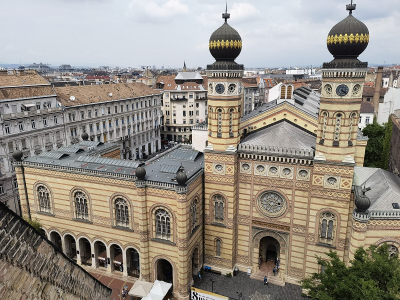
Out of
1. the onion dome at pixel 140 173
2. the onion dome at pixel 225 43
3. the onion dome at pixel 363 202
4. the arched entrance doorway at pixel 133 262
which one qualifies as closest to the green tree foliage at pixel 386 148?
the onion dome at pixel 363 202

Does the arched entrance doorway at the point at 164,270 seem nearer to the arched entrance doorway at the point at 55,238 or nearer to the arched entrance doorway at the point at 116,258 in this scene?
the arched entrance doorway at the point at 116,258

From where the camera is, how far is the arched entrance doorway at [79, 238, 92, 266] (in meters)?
33.0

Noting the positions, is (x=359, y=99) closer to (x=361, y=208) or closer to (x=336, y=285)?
(x=361, y=208)

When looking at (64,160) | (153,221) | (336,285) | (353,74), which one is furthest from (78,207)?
(353,74)

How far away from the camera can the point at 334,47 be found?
81.5ft

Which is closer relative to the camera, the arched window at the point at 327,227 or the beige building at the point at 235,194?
the beige building at the point at 235,194

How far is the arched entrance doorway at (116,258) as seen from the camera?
31.4 metres

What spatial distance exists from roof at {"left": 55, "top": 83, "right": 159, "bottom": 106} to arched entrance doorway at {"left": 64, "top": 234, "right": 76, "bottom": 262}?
26773 millimetres

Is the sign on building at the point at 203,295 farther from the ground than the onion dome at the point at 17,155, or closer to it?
closer to it

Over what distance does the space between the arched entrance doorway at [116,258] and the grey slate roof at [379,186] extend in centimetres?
2402

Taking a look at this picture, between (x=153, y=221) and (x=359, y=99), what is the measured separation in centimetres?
2077

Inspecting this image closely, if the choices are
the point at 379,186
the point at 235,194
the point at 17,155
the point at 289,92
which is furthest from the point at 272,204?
the point at 17,155

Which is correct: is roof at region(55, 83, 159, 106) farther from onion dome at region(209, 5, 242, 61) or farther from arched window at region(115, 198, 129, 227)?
onion dome at region(209, 5, 242, 61)

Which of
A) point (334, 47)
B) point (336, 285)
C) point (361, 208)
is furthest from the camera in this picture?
point (334, 47)
